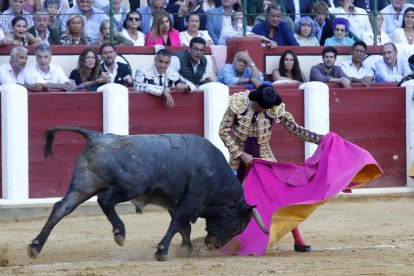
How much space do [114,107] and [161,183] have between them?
327 cm

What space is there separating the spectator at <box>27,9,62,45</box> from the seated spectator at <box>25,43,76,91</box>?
464 mm

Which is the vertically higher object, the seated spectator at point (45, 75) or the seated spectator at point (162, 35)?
the seated spectator at point (162, 35)

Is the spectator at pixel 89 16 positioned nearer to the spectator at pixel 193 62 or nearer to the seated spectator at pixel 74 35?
the seated spectator at pixel 74 35

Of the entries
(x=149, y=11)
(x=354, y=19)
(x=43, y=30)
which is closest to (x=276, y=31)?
(x=354, y=19)

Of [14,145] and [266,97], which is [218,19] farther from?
[266,97]

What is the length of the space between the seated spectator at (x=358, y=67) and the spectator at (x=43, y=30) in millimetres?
2924

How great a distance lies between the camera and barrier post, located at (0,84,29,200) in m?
10.4

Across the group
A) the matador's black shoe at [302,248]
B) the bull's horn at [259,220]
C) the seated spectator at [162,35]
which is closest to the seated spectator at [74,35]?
the seated spectator at [162,35]

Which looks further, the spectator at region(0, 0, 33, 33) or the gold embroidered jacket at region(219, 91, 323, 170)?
the spectator at region(0, 0, 33, 33)

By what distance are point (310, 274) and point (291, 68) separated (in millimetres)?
5065

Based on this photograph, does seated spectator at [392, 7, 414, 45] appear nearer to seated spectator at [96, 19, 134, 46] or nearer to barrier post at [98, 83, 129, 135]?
seated spectator at [96, 19, 134, 46]

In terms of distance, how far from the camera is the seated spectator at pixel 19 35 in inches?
420

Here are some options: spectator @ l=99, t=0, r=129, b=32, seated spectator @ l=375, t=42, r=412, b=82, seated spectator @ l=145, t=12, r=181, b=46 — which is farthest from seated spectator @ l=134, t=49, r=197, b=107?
seated spectator @ l=375, t=42, r=412, b=82

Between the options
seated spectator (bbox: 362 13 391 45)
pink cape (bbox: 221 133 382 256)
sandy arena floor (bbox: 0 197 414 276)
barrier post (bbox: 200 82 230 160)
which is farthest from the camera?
seated spectator (bbox: 362 13 391 45)
